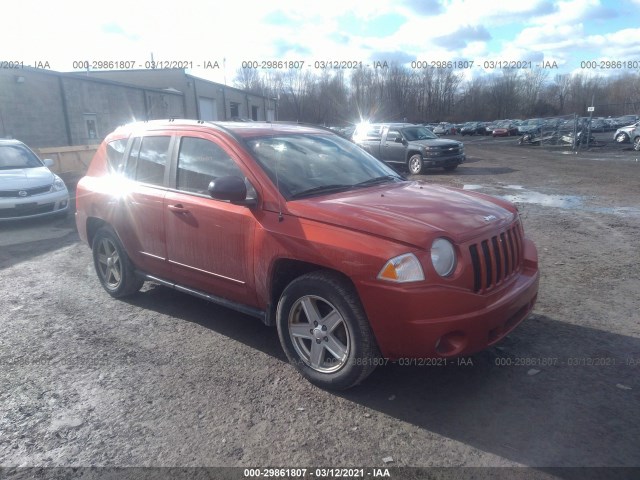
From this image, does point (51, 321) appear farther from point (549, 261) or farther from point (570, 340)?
point (549, 261)

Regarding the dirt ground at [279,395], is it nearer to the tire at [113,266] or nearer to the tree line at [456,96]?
the tire at [113,266]

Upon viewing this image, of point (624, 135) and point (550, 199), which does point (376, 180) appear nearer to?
point (550, 199)

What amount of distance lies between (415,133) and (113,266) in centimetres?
1545

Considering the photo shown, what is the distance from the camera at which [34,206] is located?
9.54m

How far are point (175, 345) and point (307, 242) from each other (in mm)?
1688

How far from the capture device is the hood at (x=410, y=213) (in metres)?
3.14

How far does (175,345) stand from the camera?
426 centimetres

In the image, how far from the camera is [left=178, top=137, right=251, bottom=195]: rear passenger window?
4074 millimetres

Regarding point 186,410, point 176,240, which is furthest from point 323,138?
point 186,410

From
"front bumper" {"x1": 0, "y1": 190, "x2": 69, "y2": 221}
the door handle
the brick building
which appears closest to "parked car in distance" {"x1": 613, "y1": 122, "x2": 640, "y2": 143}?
the brick building

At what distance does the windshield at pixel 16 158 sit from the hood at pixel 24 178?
0.87ft

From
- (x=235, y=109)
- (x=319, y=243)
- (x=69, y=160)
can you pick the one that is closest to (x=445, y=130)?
(x=235, y=109)

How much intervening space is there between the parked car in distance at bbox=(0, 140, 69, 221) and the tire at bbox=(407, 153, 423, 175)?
11.8 m

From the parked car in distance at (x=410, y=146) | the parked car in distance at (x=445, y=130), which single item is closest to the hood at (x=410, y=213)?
the parked car in distance at (x=410, y=146)
